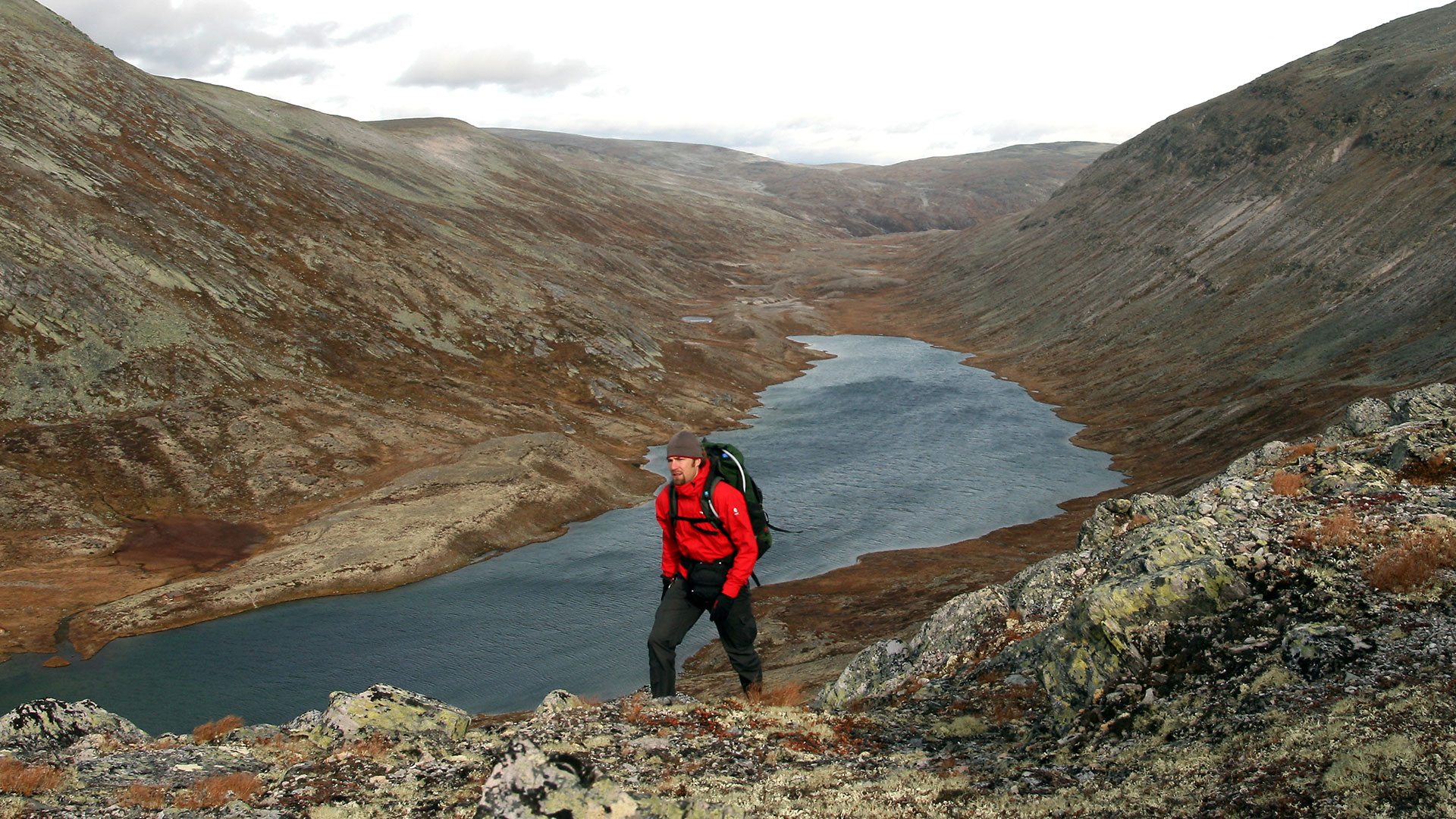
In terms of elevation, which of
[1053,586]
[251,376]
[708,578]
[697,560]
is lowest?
[1053,586]

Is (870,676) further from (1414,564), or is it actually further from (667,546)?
(1414,564)

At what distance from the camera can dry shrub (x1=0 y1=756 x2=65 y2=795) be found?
11023mm

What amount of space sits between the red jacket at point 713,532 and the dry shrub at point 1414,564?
8.67 metres

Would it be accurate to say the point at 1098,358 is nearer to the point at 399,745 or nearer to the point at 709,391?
the point at 709,391

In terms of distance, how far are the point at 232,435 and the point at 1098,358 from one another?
8106cm

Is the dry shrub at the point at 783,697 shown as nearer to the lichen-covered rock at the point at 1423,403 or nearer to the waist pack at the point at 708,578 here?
the waist pack at the point at 708,578

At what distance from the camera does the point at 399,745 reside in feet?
43.3

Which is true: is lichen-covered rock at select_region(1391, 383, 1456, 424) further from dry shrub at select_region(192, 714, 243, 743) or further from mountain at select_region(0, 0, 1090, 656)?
mountain at select_region(0, 0, 1090, 656)

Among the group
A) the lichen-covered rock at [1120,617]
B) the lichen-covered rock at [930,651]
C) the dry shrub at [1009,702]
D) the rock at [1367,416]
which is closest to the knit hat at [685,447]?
the dry shrub at [1009,702]

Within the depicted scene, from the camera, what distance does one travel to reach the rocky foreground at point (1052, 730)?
30.4ft

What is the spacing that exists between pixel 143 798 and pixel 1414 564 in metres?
16.7

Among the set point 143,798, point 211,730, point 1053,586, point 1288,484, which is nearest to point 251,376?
point 211,730

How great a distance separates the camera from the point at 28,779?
1113cm

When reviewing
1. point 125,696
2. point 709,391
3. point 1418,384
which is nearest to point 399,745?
point 125,696
